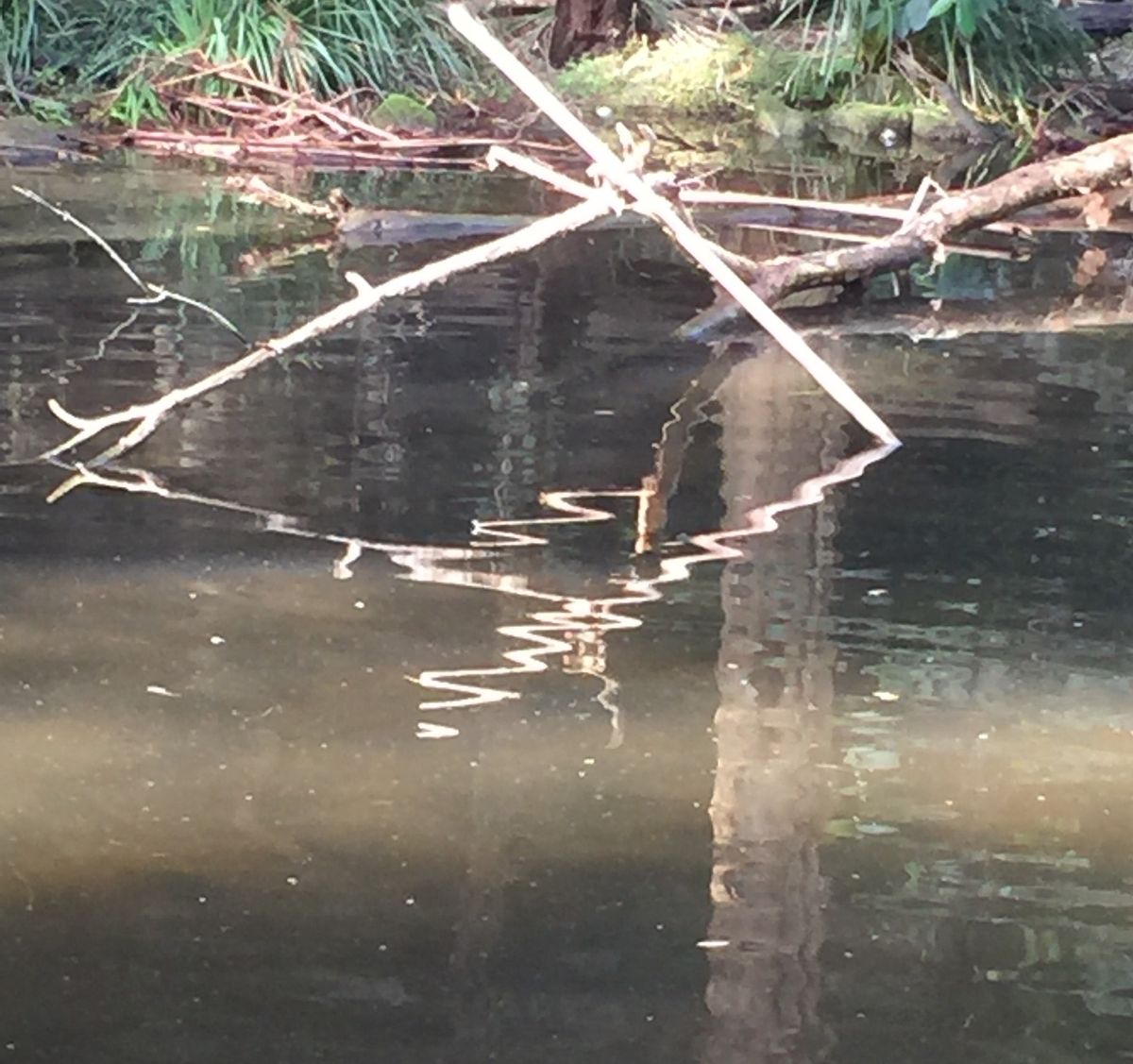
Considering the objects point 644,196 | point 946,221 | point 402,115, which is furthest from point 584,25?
point 644,196

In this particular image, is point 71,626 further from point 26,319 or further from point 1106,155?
point 1106,155

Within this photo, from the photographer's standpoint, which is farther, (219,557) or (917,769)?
(219,557)

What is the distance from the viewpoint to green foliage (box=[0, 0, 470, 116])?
11.0 metres

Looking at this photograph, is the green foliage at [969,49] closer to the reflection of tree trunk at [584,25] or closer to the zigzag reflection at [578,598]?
the reflection of tree trunk at [584,25]

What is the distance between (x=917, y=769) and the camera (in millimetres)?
3082

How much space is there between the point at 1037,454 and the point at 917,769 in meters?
1.95

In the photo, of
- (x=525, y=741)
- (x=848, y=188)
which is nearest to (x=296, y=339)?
(x=525, y=741)

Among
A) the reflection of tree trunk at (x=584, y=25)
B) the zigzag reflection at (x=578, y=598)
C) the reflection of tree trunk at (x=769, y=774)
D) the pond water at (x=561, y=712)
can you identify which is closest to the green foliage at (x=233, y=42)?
the reflection of tree trunk at (x=584, y=25)

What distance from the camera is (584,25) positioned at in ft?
44.4

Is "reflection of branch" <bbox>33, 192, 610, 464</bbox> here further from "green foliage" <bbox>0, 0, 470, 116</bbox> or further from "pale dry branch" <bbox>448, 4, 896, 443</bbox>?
"green foliage" <bbox>0, 0, 470, 116</bbox>

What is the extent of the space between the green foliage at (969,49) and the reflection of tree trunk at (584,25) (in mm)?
1434

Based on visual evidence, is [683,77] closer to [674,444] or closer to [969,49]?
[969,49]

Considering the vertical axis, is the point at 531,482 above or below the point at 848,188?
below

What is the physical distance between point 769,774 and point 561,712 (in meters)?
0.38
